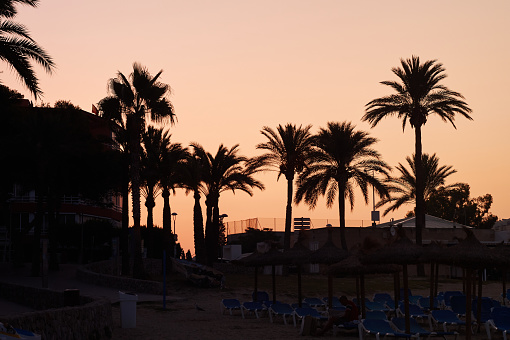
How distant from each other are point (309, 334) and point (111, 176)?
2854 cm

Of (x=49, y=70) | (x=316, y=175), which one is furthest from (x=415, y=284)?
(x=49, y=70)

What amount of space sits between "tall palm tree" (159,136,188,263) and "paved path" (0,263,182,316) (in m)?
6.92

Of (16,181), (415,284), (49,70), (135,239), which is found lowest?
(415,284)

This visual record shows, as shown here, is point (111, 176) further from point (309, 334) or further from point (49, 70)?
point (309, 334)

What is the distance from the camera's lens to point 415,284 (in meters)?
42.3

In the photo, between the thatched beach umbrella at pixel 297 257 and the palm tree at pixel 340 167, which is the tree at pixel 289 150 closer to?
the palm tree at pixel 340 167

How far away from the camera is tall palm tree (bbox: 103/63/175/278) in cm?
3803

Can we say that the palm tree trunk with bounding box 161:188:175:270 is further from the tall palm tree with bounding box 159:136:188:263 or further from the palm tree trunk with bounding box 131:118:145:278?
the palm tree trunk with bounding box 131:118:145:278

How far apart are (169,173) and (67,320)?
32.3 meters

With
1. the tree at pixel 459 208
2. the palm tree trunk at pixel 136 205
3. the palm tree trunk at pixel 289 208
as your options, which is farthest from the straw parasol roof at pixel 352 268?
the tree at pixel 459 208

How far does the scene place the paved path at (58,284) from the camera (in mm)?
27056

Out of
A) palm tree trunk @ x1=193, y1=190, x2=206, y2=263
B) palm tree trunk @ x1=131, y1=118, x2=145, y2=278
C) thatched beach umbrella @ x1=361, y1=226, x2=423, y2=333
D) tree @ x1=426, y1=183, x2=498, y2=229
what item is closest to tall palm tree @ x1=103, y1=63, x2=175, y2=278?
palm tree trunk @ x1=131, y1=118, x2=145, y2=278

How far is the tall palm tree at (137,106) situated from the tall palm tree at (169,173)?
25.6 ft

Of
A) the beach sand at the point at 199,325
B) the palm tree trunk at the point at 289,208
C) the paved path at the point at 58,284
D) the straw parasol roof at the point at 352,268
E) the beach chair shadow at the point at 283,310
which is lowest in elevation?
the beach sand at the point at 199,325
